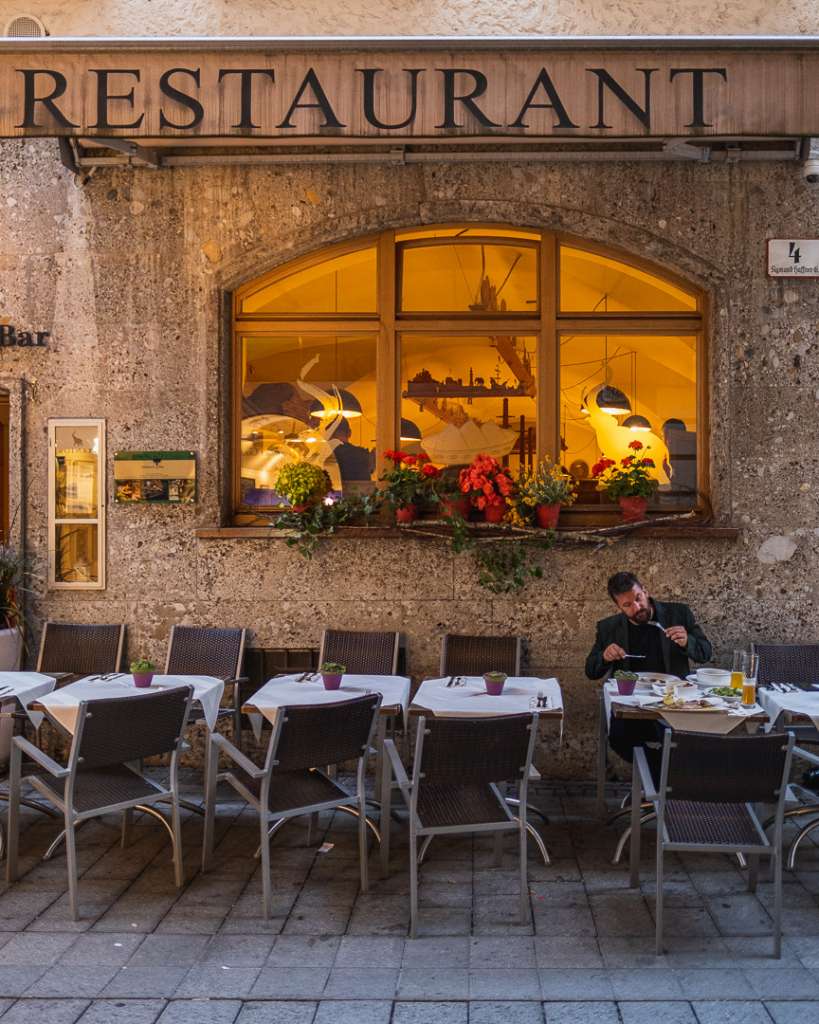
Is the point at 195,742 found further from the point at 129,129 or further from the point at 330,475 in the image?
the point at 129,129

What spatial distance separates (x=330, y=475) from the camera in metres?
8.04

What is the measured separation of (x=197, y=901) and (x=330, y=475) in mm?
3576

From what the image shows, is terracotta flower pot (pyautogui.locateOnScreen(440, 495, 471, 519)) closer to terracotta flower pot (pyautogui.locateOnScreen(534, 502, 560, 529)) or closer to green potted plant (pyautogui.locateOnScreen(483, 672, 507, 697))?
terracotta flower pot (pyautogui.locateOnScreen(534, 502, 560, 529))

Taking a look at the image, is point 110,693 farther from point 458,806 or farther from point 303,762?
point 458,806

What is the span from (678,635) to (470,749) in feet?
6.86

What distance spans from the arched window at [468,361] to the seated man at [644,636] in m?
1.20

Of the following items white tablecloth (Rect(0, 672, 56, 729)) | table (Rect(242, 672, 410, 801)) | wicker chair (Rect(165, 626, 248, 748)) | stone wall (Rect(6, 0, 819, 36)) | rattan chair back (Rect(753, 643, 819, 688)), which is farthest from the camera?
wicker chair (Rect(165, 626, 248, 748))

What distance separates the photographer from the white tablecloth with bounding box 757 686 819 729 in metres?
5.71

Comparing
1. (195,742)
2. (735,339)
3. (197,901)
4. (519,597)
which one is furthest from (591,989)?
(735,339)

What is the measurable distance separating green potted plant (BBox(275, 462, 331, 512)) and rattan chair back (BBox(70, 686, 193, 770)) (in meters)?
2.33

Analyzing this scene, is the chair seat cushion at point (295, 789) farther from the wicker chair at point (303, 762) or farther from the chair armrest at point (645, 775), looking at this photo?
the chair armrest at point (645, 775)

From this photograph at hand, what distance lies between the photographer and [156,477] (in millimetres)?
7840

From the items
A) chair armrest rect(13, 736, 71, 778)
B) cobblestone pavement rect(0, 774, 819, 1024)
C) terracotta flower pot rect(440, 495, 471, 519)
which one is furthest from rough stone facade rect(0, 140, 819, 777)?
chair armrest rect(13, 736, 71, 778)

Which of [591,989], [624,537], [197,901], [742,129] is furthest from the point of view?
[624,537]
